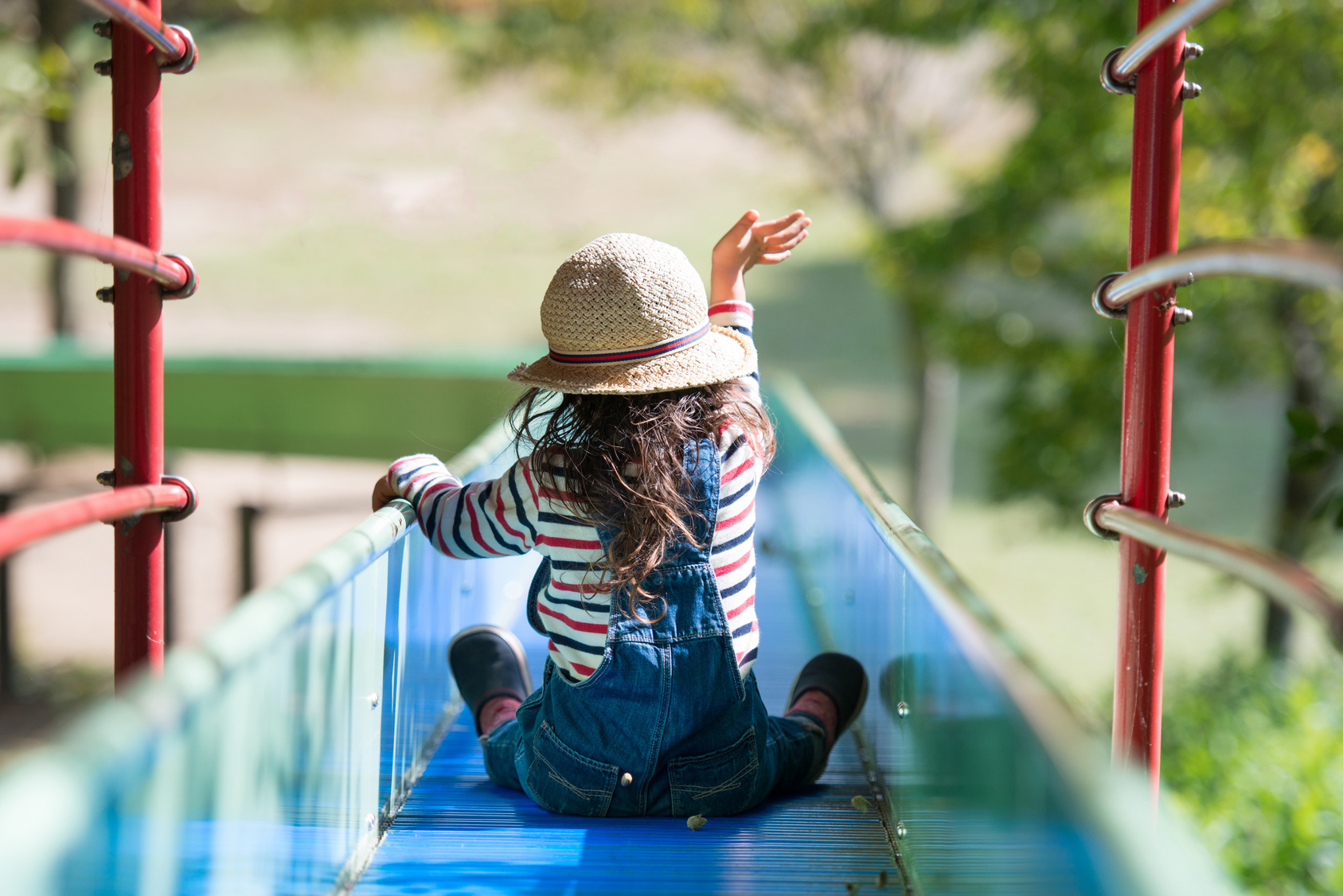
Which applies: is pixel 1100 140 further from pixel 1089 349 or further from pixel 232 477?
pixel 232 477

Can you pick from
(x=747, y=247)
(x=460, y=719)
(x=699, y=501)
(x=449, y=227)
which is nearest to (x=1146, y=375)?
(x=699, y=501)

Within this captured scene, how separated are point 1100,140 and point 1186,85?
16.3 ft

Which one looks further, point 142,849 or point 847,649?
point 847,649

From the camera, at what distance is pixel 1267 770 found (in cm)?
537

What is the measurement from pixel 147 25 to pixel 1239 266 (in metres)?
1.44

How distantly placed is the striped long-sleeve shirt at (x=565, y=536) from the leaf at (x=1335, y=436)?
3.23 feet

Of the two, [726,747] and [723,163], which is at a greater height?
[723,163]

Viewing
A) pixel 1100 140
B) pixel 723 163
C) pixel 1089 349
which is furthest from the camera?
pixel 723 163

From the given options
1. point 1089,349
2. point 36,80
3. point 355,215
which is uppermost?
point 355,215

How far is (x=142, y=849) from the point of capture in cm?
110

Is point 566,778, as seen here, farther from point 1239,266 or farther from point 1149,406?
point 1239,266

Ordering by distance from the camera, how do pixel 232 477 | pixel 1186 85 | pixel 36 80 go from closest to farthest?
pixel 1186 85 → pixel 36 80 → pixel 232 477

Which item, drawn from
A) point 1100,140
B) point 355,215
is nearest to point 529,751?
point 1100,140

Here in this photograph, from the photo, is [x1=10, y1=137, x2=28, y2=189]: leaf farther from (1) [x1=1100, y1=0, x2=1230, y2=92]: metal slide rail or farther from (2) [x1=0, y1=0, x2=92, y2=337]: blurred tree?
(1) [x1=1100, y1=0, x2=1230, y2=92]: metal slide rail
